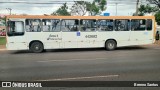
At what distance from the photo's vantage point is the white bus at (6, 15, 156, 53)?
1986 centimetres

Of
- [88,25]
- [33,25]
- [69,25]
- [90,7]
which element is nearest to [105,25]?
[88,25]

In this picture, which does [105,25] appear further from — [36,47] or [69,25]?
[36,47]

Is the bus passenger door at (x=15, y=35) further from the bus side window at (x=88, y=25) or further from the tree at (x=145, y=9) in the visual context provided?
the tree at (x=145, y=9)

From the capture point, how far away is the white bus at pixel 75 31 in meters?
19.9

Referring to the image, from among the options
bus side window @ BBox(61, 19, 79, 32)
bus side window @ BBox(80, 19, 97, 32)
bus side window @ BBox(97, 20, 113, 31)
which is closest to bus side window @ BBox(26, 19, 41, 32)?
bus side window @ BBox(61, 19, 79, 32)

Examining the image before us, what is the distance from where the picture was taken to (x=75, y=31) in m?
20.8

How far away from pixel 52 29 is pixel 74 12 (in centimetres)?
5823

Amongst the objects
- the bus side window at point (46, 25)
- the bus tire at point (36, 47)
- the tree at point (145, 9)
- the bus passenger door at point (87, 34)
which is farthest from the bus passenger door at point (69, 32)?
the tree at point (145, 9)

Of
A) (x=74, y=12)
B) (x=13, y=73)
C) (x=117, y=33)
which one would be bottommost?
(x=13, y=73)

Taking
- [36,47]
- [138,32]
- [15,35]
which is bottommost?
[36,47]

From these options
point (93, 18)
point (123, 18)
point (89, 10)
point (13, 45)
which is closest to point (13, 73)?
point (13, 45)

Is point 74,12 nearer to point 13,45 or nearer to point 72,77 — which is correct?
point 13,45

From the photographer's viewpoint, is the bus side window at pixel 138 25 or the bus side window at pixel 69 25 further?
the bus side window at pixel 138 25

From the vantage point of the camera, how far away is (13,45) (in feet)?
64.8
